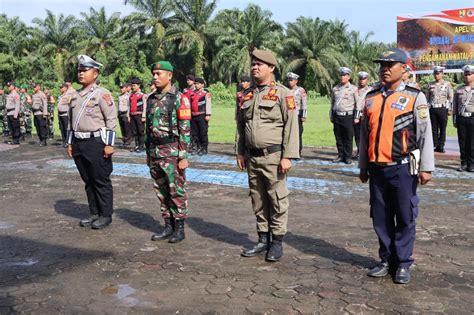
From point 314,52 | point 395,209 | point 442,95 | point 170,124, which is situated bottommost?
point 395,209

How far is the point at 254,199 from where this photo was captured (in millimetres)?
4898

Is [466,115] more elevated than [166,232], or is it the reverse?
[466,115]

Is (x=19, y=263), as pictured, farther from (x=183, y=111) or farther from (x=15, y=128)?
(x=15, y=128)

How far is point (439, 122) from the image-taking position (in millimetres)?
12000

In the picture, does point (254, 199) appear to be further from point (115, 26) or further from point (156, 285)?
point (115, 26)

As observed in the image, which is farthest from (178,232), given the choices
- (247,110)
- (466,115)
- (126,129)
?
(126,129)

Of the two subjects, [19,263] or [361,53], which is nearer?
[19,263]

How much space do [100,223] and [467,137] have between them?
280 inches

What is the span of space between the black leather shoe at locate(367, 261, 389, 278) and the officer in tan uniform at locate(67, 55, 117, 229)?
3.20 m

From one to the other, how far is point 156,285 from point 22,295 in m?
1.02

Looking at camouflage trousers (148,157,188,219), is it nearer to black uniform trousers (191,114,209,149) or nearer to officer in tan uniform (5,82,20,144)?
black uniform trousers (191,114,209,149)

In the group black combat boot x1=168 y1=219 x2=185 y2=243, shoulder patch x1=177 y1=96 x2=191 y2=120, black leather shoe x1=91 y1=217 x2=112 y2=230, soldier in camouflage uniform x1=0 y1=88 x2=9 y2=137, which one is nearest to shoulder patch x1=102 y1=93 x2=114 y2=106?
shoulder patch x1=177 y1=96 x2=191 y2=120

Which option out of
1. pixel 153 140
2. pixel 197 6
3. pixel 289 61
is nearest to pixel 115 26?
pixel 197 6

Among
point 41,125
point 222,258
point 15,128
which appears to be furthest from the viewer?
point 15,128
